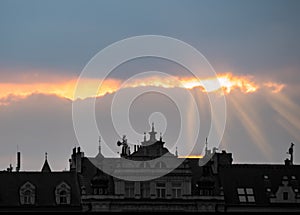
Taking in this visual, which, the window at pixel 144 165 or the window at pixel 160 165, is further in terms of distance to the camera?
the window at pixel 160 165

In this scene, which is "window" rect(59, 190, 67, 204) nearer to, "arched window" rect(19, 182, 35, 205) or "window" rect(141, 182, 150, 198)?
"arched window" rect(19, 182, 35, 205)

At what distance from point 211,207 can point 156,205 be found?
10.6 ft

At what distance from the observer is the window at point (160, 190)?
66.9m

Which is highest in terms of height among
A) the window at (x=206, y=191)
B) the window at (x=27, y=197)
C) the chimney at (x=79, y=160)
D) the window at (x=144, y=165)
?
the chimney at (x=79, y=160)

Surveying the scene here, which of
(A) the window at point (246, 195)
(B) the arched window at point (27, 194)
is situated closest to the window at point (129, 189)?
(B) the arched window at point (27, 194)

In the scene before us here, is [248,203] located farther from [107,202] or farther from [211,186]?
[107,202]

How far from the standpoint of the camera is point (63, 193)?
65.8 metres

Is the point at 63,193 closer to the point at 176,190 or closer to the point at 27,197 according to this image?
the point at 27,197

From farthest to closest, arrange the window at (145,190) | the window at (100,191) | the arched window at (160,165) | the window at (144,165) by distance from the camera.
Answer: the window at (145,190) < the window at (100,191) < the arched window at (160,165) < the window at (144,165)

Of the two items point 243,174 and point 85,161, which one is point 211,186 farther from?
point 85,161

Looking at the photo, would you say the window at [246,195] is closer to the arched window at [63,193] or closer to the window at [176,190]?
the window at [176,190]

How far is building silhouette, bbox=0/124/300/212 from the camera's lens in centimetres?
6575

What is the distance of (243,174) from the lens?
68.3m

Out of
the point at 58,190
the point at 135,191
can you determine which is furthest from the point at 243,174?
the point at 58,190
